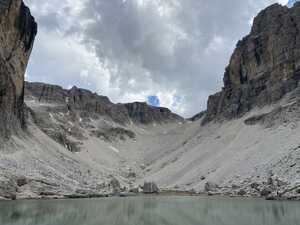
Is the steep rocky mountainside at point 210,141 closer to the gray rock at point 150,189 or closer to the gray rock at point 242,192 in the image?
the gray rock at point 242,192

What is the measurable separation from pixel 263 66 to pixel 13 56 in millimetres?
87627

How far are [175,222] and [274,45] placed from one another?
117696mm

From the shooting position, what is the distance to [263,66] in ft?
445

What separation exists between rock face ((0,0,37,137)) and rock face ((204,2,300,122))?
72.9m

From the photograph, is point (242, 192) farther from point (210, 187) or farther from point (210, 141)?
point (210, 141)

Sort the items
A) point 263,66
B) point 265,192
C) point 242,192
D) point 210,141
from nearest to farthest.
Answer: point 265,192, point 242,192, point 210,141, point 263,66

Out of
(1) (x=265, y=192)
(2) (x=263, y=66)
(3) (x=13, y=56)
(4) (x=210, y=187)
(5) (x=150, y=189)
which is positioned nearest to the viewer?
(1) (x=265, y=192)

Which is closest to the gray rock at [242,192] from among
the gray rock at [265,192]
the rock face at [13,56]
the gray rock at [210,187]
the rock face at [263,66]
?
the gray rock at [265,192]

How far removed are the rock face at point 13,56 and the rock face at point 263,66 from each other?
72.9m

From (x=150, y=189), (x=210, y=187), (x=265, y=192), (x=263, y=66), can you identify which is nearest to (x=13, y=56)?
(x=150, y=189)

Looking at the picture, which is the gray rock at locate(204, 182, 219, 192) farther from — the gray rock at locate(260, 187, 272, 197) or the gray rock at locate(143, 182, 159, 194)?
the gray rock at locate(143, 182, 159, 194)

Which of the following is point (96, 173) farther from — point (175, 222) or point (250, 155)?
point (175, 222)

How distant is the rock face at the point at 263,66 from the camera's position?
118 m

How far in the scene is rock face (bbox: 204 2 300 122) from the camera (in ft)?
386
